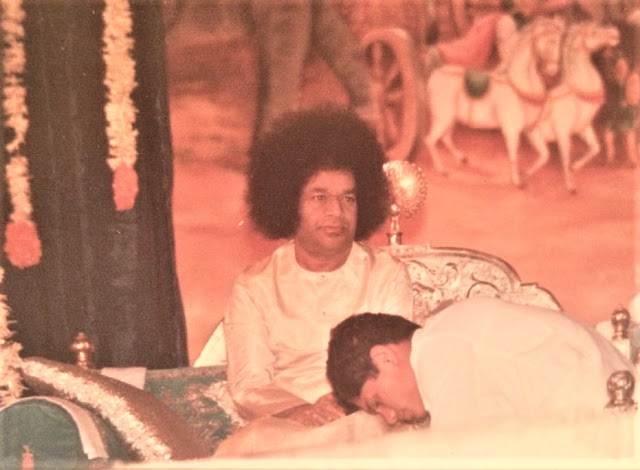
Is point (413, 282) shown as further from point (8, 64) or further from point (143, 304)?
point (8, 64)

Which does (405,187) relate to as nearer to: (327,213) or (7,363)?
(327,213)

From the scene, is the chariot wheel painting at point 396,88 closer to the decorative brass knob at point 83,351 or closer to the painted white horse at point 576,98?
the painted white horse at point 576,98

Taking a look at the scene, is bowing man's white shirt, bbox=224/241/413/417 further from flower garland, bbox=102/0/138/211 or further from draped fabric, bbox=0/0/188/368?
flower garland, bbox=102/0/138/211

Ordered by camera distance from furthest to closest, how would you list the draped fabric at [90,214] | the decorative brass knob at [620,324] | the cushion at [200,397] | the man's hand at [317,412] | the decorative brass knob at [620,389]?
the draped fabric at [90,214] → the decorative brass knob at [620,324] → the cushion at [200,397] → the man's hand at [317,412] → the decorative brass knob at [620,389]

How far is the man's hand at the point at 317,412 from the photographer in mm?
4082

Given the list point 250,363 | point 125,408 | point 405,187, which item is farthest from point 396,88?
point 125,408

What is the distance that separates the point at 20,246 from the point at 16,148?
1.32 feet

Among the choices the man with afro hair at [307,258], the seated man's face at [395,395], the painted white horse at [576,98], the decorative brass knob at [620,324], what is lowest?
the seated man's face at [395,395]

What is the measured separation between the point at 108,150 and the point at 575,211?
1.92m

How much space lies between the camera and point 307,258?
439 cm

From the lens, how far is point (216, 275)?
4.45 meters

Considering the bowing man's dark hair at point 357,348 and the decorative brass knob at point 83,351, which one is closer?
the bowing man's dark hair at point 357,348

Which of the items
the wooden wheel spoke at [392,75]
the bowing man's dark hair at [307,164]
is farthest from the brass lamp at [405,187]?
the wooden wheel spoke at [392,75]

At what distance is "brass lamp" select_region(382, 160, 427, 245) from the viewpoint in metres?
4.44
